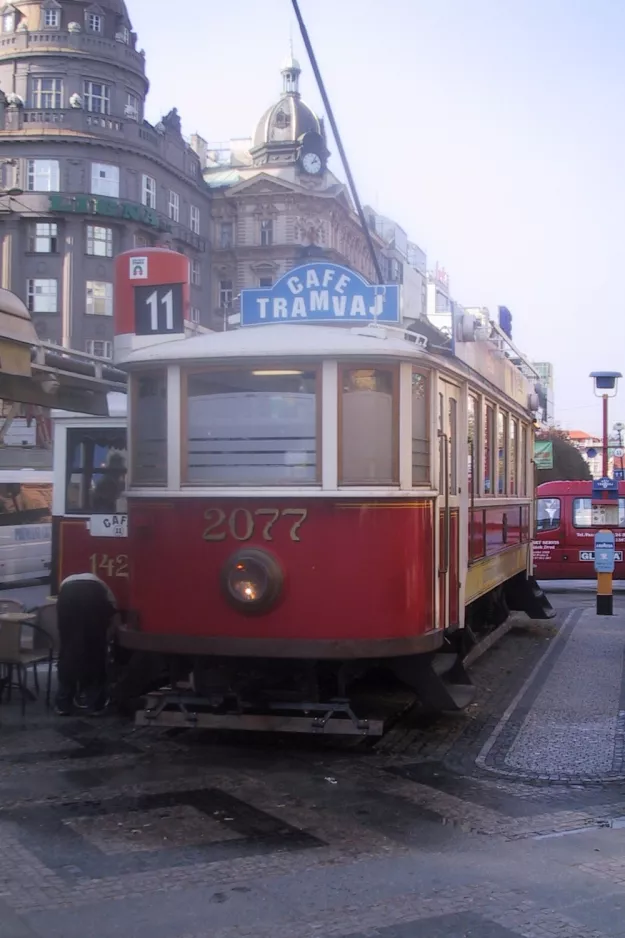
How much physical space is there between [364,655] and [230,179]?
5178cm

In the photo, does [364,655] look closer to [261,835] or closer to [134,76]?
Answer: [261,835]

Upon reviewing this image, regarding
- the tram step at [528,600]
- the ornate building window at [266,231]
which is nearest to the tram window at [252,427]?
the tram step at [528,600]

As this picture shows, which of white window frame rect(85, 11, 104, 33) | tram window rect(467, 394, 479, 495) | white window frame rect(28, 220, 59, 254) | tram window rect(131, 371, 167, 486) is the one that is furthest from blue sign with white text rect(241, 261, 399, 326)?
white window frame rect(85, 11, 104, 33)

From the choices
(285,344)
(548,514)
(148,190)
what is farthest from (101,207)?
(285,344)

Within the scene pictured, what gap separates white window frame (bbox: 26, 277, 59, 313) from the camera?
43438 millimetres

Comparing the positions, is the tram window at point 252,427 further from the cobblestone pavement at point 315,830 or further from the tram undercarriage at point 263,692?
the cobblestone pavement at point 315,830

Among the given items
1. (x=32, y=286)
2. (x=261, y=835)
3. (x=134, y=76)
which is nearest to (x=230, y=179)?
(x=134, y=76)

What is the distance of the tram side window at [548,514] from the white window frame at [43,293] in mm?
27876

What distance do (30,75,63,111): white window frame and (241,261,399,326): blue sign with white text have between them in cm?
3885

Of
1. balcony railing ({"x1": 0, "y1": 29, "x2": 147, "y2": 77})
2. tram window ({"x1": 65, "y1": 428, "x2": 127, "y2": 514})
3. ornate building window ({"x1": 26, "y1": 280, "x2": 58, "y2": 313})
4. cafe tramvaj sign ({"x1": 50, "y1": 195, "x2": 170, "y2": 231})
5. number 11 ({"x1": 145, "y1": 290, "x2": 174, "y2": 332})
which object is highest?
balcony railing ({"x1": 0, "y1": 29, "x2": 147, "y2": 77})

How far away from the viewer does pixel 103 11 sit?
43781 millimetres

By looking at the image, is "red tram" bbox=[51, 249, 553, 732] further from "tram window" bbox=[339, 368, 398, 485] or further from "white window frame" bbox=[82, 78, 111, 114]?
"white window frame" bbox=[82, 78, 111, 114]

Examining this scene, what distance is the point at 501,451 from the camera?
1137 centimetres

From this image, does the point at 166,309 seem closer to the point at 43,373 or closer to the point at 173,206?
the point at 43,373
